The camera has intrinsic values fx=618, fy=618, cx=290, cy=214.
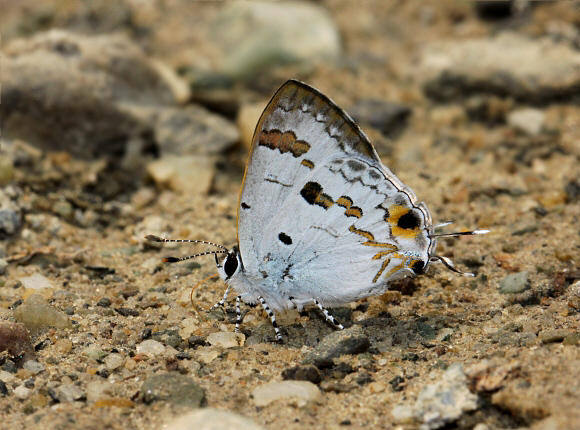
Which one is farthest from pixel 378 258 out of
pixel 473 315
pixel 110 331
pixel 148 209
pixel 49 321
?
pixel 148 209

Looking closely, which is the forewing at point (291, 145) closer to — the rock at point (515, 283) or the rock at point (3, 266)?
the rock at point (515, 283)

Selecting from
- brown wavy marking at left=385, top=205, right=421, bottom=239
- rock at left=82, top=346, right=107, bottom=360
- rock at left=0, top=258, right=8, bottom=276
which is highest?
brown wavy marking at left=385, top=205, right=421, bottom=239

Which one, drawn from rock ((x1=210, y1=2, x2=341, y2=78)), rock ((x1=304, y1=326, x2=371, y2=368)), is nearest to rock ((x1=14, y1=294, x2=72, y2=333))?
rock ((x1=304, y1=326, x2=371, y2=368))

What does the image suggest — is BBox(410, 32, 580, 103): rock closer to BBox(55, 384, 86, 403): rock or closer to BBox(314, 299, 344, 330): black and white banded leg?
BBox(314, 299, 344, 330): black and white banded leg

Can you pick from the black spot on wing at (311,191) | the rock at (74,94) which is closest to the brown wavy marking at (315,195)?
the black spot on wing at (311,191)

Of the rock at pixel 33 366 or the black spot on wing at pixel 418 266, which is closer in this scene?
the rock at pixel 33 366

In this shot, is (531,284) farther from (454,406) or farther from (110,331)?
(110,331)
